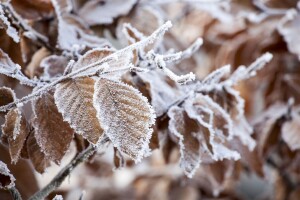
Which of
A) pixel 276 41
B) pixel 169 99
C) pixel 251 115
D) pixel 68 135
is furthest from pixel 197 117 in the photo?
pixel 251 115

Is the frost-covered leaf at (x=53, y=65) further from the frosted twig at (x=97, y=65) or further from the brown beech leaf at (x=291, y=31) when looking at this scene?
the brown beech leaf at (x=291, y=31)

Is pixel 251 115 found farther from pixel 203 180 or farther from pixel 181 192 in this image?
pixel 181 192

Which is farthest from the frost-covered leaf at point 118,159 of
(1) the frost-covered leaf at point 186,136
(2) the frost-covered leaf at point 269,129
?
(2) the frost-covered leaf at point 269,129

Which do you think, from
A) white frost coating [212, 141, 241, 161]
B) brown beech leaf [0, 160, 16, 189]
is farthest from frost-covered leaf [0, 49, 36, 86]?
white frost coating [212, 141, 241, 161]

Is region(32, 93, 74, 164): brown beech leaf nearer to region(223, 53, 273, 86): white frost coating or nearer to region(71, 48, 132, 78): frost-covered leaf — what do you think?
region(71, 48, 132, 78): frost-covered leaf

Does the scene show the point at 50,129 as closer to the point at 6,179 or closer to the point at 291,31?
the point at 6,179
